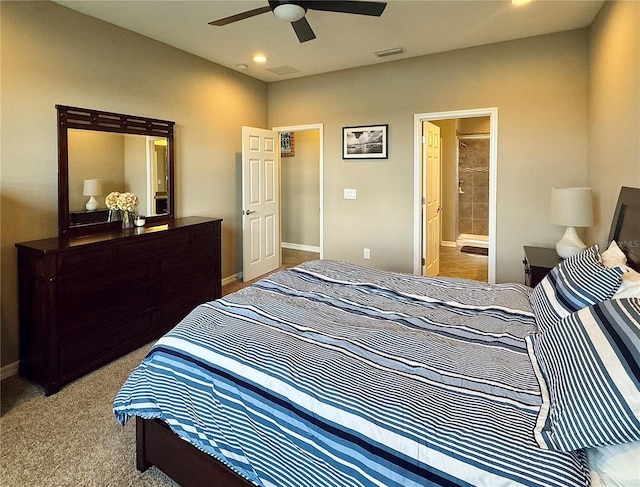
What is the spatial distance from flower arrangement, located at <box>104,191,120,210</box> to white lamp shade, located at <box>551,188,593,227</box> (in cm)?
366

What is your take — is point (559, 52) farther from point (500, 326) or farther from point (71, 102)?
point (71, 102)

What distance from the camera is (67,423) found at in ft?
7.26

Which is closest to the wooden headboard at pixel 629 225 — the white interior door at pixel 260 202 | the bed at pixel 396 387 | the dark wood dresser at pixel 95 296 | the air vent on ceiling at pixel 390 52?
the bed at pixel 396 387

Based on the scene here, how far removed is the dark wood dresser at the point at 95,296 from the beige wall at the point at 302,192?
3637mm

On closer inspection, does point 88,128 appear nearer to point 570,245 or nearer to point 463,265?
point 570,245

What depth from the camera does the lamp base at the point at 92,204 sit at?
10.4 ft

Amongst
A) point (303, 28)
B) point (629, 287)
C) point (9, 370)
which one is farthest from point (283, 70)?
point (629, 287)

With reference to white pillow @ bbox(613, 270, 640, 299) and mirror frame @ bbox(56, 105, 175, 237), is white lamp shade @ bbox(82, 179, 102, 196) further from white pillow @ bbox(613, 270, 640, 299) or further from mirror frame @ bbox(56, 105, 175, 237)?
white pillow @ bbox(613, 270, 640, 299)

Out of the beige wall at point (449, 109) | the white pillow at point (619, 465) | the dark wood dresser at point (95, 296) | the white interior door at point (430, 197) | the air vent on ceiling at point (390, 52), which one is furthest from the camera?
the white interior door at point (430, 197)

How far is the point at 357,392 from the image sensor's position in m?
1.21

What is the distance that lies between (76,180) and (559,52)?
4.45 m

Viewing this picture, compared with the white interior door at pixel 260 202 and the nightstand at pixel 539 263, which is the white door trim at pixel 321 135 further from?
the nightstand at pixel 539 263

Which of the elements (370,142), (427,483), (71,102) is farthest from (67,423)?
(370,142)

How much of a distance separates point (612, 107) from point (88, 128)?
4.04 meters
